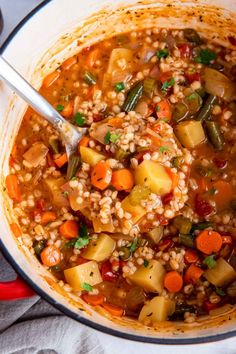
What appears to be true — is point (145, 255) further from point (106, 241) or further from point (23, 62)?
point (23, 62)

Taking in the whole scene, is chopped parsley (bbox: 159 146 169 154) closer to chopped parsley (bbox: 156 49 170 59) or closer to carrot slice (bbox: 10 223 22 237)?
chopped parsley (bbox: 156 49 170 59)

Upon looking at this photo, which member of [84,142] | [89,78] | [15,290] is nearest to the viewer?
[15,290]

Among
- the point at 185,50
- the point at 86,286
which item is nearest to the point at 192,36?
the point at 185,50

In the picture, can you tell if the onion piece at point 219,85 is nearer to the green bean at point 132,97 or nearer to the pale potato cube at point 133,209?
the green bean at point 132,97

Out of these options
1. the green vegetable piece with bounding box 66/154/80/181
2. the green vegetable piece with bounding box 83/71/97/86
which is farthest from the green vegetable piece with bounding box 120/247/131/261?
the green vegetable piece with bounding box 83/71/97/86

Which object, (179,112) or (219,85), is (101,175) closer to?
(179,112)

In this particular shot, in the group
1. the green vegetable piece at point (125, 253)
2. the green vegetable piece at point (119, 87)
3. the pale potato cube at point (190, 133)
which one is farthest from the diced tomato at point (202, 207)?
the green vegetable piece at point (119, 87)
